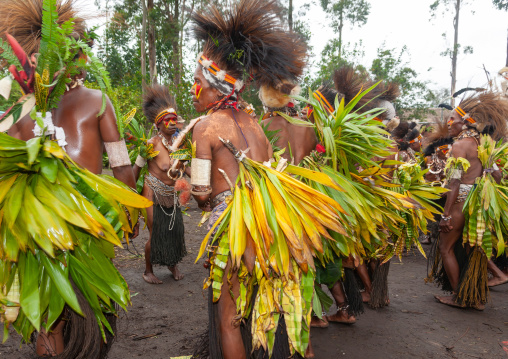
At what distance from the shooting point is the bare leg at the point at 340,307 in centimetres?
353

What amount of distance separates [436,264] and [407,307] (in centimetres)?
72

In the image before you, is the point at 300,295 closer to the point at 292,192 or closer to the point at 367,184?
the point at 292,192

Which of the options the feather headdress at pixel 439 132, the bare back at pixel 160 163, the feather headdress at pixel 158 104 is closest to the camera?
the bare back at pixel 160 163

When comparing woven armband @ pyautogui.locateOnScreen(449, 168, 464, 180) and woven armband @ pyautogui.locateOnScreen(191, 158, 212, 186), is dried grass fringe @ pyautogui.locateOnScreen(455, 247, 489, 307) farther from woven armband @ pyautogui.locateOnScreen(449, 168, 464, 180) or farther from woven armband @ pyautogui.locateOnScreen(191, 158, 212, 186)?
woven armband @ pyautogui.locateOnScreen(191, 158, 212, 186)

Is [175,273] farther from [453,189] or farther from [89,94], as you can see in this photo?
[453,189]

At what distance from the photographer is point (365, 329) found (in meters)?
3.59

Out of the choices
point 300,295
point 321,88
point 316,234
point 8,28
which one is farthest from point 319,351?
point 8,28

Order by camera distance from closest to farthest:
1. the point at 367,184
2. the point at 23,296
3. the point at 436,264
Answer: the point at 23,296 → the point at 367,184 → the point at 436,264

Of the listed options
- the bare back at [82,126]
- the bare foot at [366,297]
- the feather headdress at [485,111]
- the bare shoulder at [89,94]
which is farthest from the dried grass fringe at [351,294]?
the bare shoulder at [89,94]

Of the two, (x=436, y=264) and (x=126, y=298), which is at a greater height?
(x=126, y=298)

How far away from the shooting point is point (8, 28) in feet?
7.48

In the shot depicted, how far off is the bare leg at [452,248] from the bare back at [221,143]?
113 inches

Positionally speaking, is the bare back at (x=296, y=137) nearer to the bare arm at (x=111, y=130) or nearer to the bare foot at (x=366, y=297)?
the bare arm at (x=111, y=130)

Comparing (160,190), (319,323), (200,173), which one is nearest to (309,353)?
(319,323)
